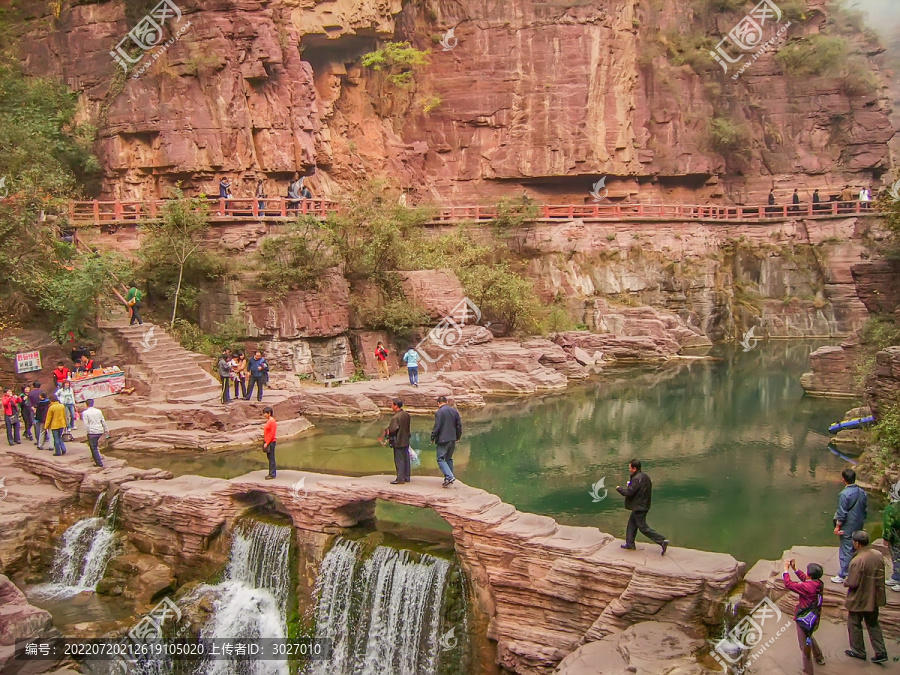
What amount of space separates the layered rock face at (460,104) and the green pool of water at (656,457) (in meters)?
14.3

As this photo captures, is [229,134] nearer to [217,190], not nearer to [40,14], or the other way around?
[217,190]

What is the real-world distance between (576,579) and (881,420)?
813 cm

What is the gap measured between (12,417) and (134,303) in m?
5.92

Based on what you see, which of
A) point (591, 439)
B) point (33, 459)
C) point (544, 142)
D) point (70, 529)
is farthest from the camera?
point (544, 142)

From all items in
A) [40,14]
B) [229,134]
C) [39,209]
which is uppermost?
[40,14]

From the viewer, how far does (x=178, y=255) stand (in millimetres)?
24469

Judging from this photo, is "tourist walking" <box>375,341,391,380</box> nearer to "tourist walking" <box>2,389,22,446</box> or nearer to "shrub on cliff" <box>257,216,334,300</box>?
"shrub on cliff" <box>257,216,334,300</box>

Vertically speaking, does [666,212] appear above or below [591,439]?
above

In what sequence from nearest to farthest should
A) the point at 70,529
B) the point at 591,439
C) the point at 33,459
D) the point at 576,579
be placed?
1. the point at 576,579
2. the point at 70,529
3. the point at 33,459
4. the point at 591,439

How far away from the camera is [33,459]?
53.9ft

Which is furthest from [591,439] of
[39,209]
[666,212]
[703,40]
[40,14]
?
[703,40]

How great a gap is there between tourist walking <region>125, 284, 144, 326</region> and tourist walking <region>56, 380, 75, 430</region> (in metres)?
4.65

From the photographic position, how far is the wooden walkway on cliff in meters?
26.6

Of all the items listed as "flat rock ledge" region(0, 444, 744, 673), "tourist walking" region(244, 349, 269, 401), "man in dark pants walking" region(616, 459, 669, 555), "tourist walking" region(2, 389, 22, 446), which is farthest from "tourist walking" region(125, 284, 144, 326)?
"man in dark pants walking" region(616, 459, 669, 555)
